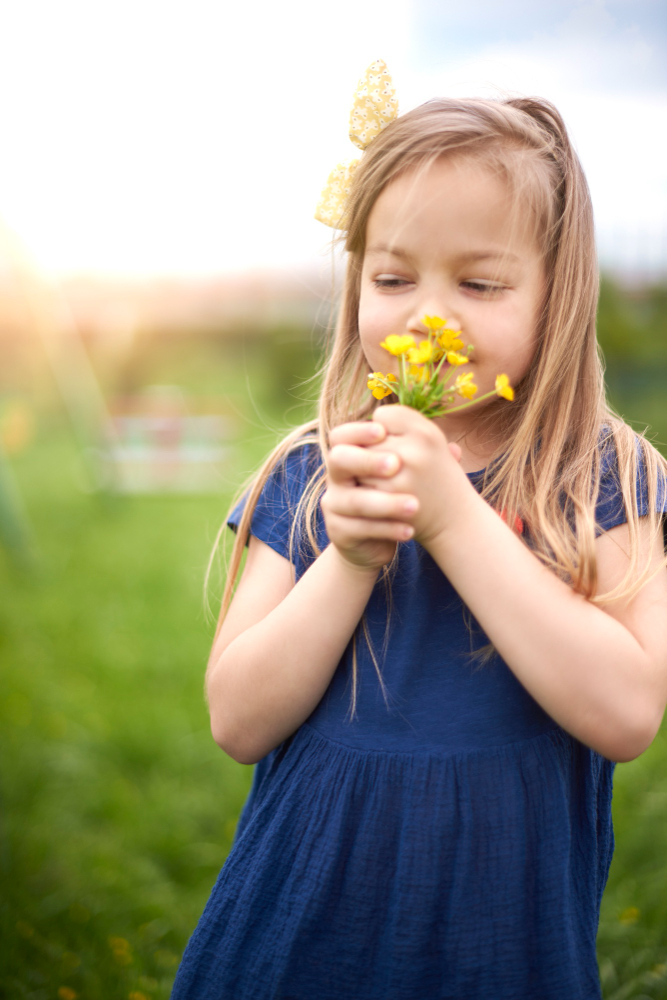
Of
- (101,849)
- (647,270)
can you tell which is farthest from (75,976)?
(647,270)

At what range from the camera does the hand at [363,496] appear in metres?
0.98

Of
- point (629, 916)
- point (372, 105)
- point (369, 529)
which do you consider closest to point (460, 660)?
point (369, 529)

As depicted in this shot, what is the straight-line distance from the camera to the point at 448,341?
1.06 meters

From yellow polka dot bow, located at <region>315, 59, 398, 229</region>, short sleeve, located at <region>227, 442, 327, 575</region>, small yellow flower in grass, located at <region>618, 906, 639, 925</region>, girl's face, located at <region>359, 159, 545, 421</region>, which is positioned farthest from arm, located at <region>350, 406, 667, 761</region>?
small yellow flower in grass, located at <region>618, 906, 639, 925</region>

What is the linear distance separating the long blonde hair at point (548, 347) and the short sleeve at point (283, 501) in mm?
30

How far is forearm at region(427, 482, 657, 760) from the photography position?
103 cm

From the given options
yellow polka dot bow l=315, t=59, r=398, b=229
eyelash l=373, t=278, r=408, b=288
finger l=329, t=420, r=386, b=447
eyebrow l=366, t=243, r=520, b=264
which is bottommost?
finger l=329, t=420, r=386, b=447

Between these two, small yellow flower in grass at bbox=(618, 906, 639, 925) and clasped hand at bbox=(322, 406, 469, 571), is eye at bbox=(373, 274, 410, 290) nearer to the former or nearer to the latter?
clasped hand at bbox=(322, 406, 469, 571)

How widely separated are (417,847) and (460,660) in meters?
0.29

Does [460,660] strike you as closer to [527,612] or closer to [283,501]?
[527,612]

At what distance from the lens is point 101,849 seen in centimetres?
256

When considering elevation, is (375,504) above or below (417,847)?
above

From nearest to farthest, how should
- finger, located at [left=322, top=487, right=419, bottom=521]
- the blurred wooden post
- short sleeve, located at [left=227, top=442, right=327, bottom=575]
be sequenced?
finger, located at [left=322, top=487, right=419, bottom=521] < short sleeve, located at [left=227, top=442, right=327, bottom=575] < the blurred wooden post

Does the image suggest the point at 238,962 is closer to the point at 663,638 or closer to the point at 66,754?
the point at 663,638
